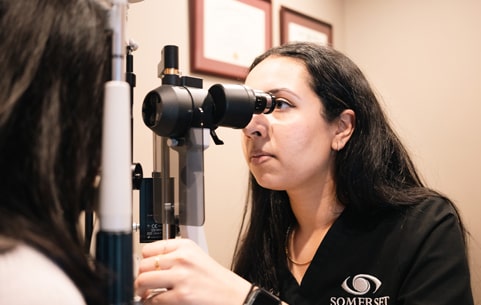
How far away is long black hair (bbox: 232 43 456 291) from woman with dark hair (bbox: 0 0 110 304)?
2.55 feet

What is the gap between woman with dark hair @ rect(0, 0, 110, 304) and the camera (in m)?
0.49

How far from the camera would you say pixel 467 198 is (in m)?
1.99

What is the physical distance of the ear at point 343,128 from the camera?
1262 mm

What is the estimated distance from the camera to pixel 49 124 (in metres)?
0.51

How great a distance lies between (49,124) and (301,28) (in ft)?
5.60

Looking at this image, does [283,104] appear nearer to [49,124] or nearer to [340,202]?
[340,202]

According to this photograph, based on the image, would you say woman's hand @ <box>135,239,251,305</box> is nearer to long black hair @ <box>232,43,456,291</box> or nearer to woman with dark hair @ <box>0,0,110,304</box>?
woman with dark hair @ <box>0,0,110,304</box>

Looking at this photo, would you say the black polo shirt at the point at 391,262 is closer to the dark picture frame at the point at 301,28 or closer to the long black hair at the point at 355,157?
the long black hair at the point at 355,157

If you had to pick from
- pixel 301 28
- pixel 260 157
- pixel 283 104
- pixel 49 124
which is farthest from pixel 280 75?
pixel 301 28

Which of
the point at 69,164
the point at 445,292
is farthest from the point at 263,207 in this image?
the point at 69,164

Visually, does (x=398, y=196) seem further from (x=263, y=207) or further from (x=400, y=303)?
(x=263, y=207)

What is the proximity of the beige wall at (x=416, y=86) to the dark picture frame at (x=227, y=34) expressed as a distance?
0.04 m

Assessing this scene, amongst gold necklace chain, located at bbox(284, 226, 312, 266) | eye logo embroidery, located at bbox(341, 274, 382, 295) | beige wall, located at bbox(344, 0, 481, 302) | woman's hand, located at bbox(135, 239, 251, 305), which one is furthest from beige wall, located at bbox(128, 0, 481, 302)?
woman's hand, located at bbox(135, 239, 251, 305)

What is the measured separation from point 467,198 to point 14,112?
75.5 inches
